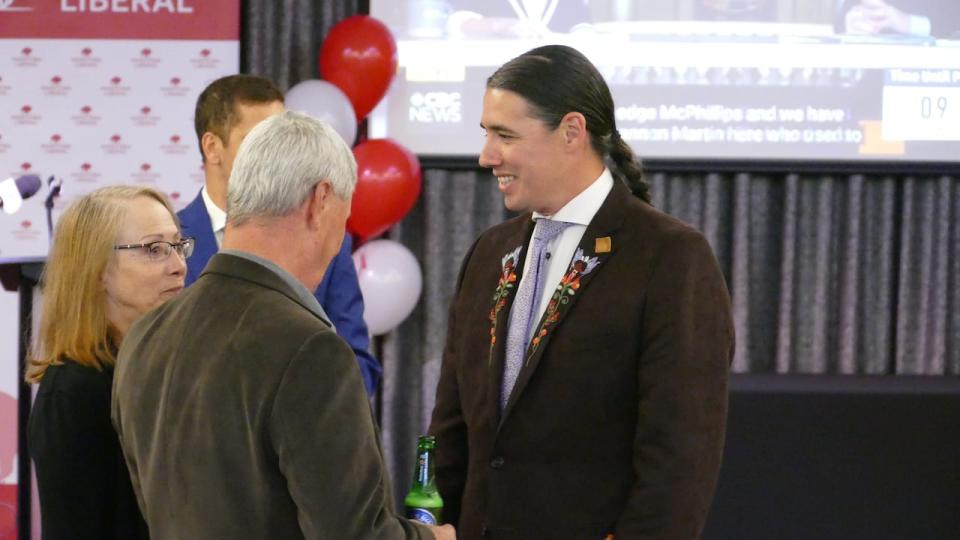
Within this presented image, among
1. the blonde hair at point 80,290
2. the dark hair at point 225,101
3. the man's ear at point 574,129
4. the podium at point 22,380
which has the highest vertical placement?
the dark hair at point 225,101

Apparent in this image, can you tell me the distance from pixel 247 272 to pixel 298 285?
0.07 meters

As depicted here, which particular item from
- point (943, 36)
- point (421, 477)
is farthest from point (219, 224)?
point (943, 36)

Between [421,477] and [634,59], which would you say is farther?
[634,59]

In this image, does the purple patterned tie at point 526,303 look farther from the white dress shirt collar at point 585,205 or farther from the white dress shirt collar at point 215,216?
the white dress shirt collar at point 215,216

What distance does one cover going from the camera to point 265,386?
139 centimetres

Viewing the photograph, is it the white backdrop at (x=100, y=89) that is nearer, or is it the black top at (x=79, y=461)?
the black top at (x=79, y=461)

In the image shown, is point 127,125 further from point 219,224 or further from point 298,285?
point 298,285

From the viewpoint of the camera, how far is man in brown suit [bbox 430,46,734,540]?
6.07ft

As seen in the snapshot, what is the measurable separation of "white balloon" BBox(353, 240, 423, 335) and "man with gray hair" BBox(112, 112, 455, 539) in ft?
9.19

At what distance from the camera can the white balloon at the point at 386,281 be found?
4.37 metres

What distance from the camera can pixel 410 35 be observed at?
4.62m

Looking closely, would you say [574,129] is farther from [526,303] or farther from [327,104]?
[327,104]

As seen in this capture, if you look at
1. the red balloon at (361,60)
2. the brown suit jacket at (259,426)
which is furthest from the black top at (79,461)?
the red balloon at (361,60)

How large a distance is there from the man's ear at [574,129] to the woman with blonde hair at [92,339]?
70cm
